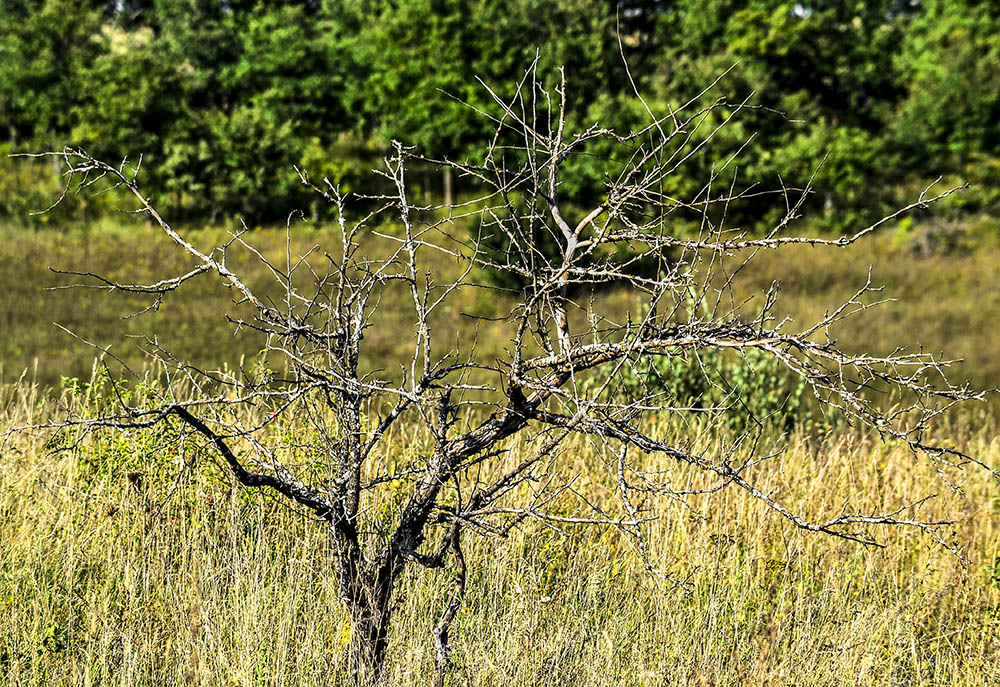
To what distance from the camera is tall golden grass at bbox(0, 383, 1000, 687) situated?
3.57 metres

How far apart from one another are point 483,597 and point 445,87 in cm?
2135

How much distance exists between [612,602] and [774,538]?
1.35 m

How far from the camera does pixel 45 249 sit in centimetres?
1848

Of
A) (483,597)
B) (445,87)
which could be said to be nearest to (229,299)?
(445,87)

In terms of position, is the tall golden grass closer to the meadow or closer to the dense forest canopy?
the meadow

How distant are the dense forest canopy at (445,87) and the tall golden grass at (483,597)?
711 inches

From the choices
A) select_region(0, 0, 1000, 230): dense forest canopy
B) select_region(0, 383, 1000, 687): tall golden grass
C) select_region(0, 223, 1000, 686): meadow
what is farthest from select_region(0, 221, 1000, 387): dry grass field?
select_region(0, 383, 1000, 687): tall golden grass

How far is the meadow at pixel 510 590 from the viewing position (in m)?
3.58

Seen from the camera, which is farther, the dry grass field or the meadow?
the dry grass field

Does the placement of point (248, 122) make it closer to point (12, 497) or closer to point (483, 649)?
point (12, 497)

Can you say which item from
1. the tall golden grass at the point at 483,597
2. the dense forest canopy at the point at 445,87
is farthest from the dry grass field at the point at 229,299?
the tall golden grass at the point at 483,597

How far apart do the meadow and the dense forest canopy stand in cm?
1780

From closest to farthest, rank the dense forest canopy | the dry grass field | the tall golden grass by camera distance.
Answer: the tall golden grass → the dry grass field → the dense forest canopy

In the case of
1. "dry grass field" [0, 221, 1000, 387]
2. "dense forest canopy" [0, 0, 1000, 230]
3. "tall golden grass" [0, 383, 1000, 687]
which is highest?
"dense forest canopy" [0, 0, 1000, 230]
